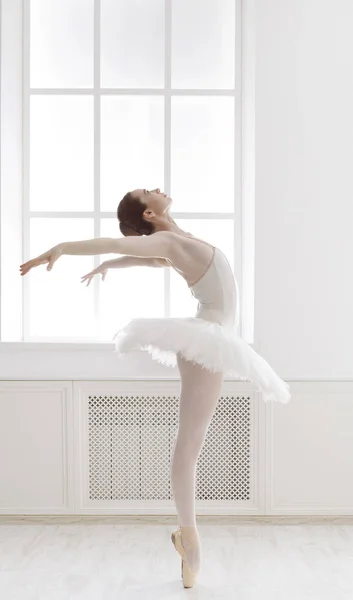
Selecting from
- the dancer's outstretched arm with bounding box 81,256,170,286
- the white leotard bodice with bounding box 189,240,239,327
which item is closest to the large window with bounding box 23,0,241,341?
the dancer's outstretched arm with bounding box 81,256,170,286

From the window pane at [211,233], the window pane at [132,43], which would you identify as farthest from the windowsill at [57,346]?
the window pane at [132,43]

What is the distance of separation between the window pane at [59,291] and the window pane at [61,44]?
751 mm

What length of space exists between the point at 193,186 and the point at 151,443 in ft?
4.41

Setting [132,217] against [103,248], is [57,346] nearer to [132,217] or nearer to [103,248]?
[132,217]

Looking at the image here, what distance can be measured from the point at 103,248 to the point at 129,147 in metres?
1.54

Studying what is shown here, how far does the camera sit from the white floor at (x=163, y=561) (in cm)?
232

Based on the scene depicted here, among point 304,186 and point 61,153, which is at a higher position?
point 61,153

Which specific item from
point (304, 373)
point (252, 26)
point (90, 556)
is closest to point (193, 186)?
point (252, 26)

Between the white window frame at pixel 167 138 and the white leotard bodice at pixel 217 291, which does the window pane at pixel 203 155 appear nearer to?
the white window frame at pixel 167 138

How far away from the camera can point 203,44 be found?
11.1 feet

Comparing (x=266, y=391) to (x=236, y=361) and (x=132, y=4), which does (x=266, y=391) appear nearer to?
(x=236, y=361)

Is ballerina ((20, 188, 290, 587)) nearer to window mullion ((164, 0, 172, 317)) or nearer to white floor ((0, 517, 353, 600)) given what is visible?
white floor ((0, 517, 353, 600))

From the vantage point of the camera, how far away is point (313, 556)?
8.74ft

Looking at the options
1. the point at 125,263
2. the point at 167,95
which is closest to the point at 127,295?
the point at 125,263
